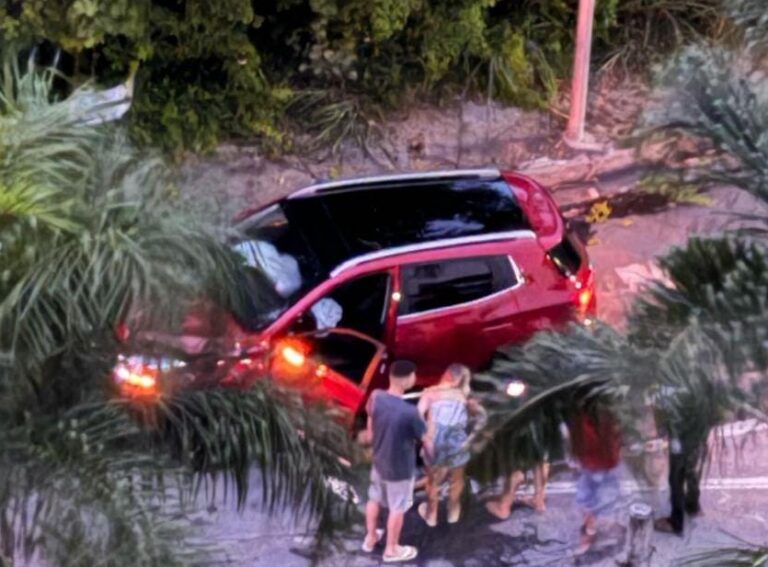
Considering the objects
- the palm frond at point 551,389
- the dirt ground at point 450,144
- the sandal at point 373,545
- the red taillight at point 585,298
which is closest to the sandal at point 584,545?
the sandal at point 373,545

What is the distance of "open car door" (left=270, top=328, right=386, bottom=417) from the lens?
6.96 metres

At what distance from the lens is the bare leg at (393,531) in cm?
718

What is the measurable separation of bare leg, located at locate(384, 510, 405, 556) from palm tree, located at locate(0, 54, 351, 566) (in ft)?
6.75

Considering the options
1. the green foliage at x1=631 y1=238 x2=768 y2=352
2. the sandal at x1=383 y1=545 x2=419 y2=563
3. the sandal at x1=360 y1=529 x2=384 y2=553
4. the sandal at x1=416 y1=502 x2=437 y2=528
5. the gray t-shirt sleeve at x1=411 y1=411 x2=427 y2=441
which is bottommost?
the sandal at x1=383 y1=545 x2=419 y2=563

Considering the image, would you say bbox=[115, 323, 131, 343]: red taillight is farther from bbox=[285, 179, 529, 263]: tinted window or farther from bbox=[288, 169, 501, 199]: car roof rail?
bbox=[288, 169, 501, 199]: car roof rail

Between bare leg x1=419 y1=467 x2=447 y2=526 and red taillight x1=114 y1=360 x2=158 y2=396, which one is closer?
red taillight x1=114 y1=360 x2=158 y2=396

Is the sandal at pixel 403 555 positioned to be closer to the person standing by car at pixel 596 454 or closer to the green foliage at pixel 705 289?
the person standing by car at pixel 596 454

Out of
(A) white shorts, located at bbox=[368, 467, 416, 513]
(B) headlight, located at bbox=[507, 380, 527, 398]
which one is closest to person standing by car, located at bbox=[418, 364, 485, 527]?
(A) white shorts, located at bbox=[368, 467, 416, 513]

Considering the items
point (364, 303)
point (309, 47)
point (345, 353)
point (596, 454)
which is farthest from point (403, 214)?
point (596, 454)

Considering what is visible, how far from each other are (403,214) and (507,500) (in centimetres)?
206

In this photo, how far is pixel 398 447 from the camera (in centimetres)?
689

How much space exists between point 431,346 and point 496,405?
2106 millimetres

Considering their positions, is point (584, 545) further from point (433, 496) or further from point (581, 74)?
point (581, 74)

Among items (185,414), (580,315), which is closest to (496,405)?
(185,414)
